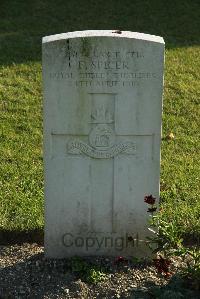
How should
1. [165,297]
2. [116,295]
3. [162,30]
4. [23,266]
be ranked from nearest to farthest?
[165,297] → [116,295] → [23,266] → [162,30]

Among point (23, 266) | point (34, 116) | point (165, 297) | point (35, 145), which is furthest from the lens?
point (34, 116)

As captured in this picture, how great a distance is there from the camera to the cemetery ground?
4.34 metres

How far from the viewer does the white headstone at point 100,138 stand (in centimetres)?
414

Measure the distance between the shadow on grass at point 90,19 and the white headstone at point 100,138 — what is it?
518 cm

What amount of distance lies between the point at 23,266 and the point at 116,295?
0.76m

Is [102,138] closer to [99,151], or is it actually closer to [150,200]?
[99,151]

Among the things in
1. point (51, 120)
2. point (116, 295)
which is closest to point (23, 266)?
point (116, 295)

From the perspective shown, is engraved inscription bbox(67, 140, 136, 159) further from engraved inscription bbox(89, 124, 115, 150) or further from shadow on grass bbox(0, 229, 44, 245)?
shadow on grass bbox(0, 229, 44, 245)

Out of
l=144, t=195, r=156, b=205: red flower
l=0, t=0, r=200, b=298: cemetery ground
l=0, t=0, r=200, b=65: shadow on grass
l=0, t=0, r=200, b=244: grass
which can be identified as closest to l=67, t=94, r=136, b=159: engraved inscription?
l=144, t=195, r=156, b=205: red flower

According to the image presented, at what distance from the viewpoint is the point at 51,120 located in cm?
424

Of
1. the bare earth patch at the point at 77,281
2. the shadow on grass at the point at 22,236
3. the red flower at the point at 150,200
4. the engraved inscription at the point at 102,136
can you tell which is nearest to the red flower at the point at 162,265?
the bare earth patch at the point at 77,281

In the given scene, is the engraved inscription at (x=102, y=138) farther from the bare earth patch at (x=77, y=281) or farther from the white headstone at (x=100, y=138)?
the bare earth patch at (x=77, y=281)

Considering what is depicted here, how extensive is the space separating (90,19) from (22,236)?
7.11 meters

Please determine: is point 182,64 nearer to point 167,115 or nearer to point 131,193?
point 167,115
